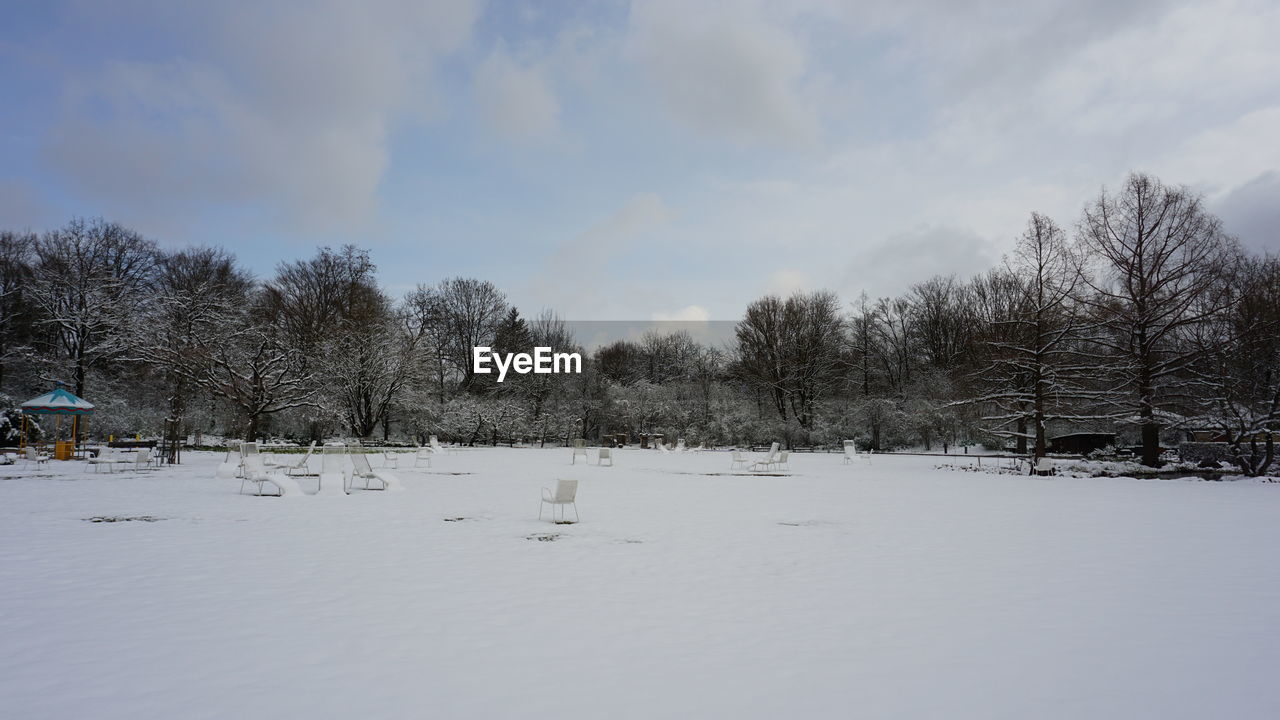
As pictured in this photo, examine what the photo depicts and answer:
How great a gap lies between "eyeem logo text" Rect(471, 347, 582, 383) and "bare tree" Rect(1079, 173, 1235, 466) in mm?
32265

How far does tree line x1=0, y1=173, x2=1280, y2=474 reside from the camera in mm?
22500

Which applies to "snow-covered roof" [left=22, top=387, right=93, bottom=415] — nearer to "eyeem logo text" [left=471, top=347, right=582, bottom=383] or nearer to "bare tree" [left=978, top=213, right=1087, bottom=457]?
"eyeem logo text" [left=471, top=347, right=582, bottom=383]

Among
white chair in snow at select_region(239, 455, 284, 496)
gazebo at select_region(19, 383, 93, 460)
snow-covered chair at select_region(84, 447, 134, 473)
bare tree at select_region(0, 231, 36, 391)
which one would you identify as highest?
bare tree at select_region(0, 231, 36, 391)

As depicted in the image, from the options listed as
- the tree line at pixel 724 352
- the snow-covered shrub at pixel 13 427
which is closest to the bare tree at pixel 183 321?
the tree line at pixel 724 352

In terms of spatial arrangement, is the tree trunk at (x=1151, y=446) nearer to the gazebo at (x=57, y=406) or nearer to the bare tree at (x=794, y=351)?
the bare tree at (x=794, y=351)

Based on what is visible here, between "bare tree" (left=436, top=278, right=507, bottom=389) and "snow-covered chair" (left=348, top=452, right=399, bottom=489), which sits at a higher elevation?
"bare tree" (left=436, top=278, right=507, bottom=389)

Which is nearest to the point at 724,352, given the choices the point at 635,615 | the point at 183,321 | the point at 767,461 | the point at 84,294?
the point at 767,461

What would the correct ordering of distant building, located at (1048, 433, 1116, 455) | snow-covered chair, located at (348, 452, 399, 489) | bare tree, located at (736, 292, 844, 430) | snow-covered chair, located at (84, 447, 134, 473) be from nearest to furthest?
snow-covered chair, located at (348, 452, 399, 489)
snow-covered chair, located at (84, 447, 134, 473)
distant building, located at (1048, 433, 1116, 455)
bare tree, located at (736, 292, 844, 430)

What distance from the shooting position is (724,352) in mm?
54406

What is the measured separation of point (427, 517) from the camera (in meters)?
11.1

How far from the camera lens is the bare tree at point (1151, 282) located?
22078mm

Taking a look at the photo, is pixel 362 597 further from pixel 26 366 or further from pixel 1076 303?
pixel 26 366

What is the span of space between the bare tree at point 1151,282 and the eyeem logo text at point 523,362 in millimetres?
32265

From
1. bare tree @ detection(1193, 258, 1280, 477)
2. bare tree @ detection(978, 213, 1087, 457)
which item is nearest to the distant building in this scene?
bare tree @ detection(978, 213, 1087, 457)
